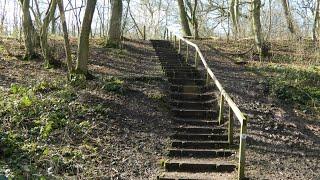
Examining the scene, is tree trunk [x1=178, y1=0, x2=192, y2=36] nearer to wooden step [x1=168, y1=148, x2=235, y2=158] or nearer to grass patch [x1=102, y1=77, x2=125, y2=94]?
grass patch [x1=102, y1=77, x2=125, y2=94]

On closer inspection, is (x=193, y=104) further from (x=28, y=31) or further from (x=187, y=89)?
(x=28, y=31)

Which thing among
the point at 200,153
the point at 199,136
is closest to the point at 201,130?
the point at 199,136

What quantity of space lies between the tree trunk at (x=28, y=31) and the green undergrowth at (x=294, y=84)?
25.9ft

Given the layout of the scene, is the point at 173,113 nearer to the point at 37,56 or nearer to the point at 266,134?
the point at 266,134

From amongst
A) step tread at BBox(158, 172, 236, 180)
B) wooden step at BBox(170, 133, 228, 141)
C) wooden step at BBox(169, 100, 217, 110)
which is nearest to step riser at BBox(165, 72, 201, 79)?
wooden step at BBox(169, 100, 217, 110)

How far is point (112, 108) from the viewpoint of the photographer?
10.8m

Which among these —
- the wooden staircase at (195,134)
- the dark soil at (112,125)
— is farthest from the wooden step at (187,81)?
the dark soil at (112,125)

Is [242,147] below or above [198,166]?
above

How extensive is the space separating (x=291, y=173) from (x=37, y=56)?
10.6 meters

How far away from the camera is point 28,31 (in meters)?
15.4

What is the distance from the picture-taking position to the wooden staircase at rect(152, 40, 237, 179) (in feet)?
28.1

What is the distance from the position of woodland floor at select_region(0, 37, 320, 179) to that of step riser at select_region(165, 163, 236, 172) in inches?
13.5

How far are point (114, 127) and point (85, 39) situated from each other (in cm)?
360

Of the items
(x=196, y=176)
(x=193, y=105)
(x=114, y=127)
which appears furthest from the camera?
(x=193, y=105)
